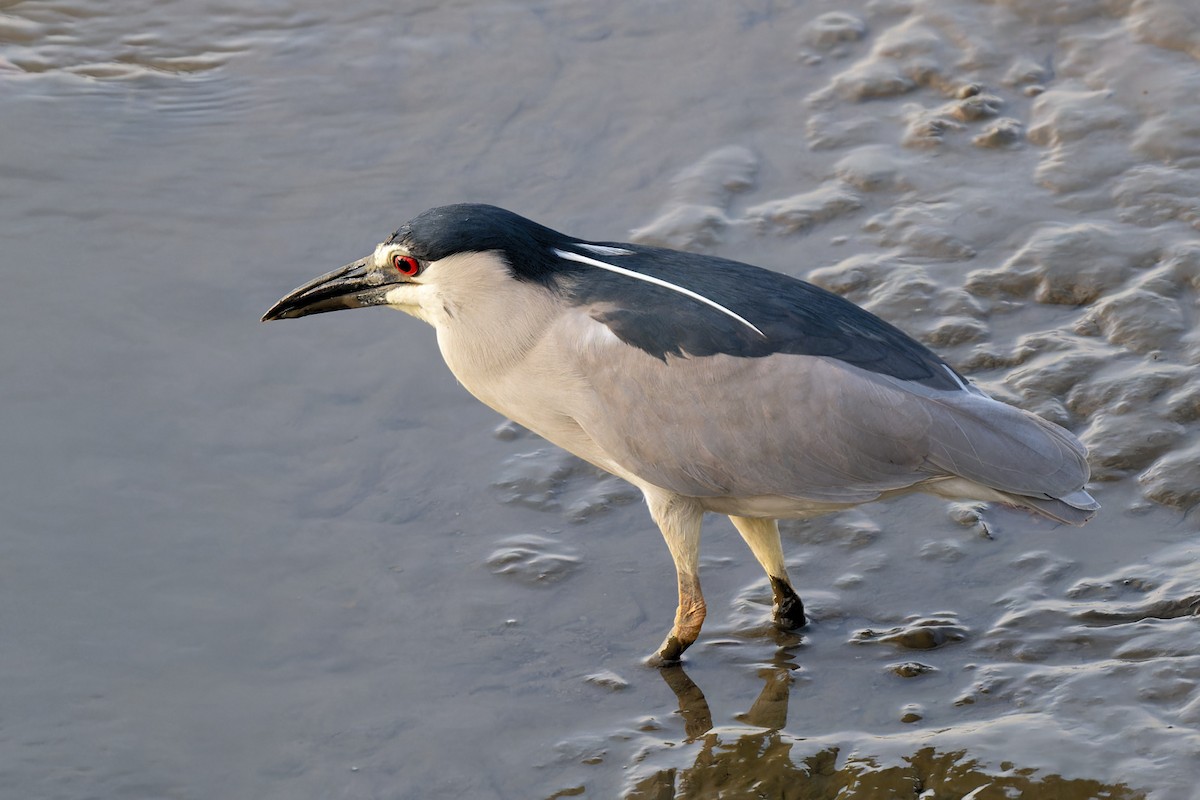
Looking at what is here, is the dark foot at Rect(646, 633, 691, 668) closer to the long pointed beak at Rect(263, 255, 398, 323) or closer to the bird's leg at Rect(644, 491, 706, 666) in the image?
the bird's leg at Rect(644, 491, 706, 666)

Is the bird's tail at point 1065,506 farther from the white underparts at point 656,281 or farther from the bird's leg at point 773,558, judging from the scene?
the white underparts at point 656,281

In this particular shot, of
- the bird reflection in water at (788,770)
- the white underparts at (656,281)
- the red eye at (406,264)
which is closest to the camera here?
the bird reflection in water at (788,770)

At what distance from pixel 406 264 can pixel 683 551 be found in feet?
4.27

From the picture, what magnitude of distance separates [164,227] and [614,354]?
361 cm

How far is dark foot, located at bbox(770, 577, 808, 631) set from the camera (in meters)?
4.88

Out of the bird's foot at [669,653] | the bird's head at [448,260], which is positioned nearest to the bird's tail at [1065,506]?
the bird's foot at [669,653]

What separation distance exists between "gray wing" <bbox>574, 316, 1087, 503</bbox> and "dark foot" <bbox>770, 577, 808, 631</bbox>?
1.47 ft

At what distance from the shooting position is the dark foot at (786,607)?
4879 millimetres

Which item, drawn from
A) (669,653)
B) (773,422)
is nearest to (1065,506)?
(773,422)

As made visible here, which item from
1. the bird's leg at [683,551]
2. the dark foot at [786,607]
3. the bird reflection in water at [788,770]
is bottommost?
the bird reflection in water at [788,770]

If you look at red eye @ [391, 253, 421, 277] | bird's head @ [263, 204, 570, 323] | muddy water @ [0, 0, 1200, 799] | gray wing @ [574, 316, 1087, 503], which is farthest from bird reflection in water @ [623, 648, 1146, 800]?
red eye @ [391, 253, 421, 277]

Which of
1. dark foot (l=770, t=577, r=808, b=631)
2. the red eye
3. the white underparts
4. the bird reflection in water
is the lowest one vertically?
the bird reflection in water

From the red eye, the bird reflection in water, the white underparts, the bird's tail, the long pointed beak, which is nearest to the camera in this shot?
the bird reflection in water

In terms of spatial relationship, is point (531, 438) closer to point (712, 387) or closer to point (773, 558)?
point (773, 558)
